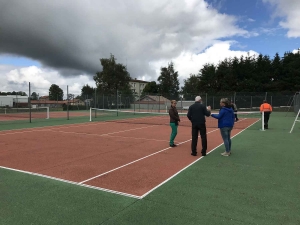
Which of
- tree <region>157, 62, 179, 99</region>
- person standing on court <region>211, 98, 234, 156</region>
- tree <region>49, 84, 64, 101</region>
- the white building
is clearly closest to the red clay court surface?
person standing on court <region>211, 98, 234, 156</region>

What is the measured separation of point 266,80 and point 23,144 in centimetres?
5803

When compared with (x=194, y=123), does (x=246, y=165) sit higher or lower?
lower

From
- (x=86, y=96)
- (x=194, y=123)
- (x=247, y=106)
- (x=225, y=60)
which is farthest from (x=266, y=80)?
(x=194, y=123)

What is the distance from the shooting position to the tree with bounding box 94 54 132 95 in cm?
6875

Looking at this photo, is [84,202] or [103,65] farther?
[103,65]

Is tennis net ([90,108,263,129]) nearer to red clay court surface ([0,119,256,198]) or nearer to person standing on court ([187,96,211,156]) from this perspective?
red clay court surface ([0,119,256,198])

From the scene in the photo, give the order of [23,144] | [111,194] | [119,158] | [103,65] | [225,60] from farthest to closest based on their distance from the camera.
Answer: [103,65], [225,60], [23,144], [119,158], [111,194]

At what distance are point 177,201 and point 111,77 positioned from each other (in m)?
66.7

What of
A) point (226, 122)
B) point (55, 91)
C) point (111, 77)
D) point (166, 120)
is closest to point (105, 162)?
point (226, 122)

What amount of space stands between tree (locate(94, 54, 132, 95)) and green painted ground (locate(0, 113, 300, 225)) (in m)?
63.5

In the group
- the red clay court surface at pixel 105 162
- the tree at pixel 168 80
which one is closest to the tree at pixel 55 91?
the red clay court surface at pixel 105 162

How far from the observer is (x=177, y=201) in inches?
160

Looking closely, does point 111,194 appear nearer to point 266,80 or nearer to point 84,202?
point 84,202

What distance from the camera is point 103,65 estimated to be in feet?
228
